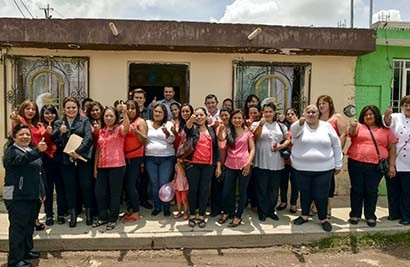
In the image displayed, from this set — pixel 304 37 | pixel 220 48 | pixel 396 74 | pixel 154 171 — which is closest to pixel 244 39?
pixel 220 48

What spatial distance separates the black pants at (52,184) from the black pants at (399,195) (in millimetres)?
4390

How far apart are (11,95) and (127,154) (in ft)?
8.44

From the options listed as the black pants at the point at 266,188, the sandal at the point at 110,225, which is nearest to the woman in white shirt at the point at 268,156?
the black pants at the point at 266,188

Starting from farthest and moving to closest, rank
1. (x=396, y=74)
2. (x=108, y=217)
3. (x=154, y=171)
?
(x=396, y=74) → (x=154, y=171) → (x=108, y=217)

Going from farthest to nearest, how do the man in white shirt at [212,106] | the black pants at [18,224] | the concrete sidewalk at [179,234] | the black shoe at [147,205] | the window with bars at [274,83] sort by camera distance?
the window with bars at [274,83] < the black shoe at [147,205] < the man in white shirt at [212,106] < the concrete sidewalk at [179,234] < the black pants at [18,224]

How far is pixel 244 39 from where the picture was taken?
588cm

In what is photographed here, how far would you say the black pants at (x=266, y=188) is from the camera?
16.5 feet

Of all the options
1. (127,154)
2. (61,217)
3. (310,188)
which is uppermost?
(127,154)

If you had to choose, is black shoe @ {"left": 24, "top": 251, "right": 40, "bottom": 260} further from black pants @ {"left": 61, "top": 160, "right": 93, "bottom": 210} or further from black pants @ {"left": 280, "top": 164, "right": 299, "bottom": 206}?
black pants @ {"left": 280, "top": 164, "right": 299, "bottom": 206}

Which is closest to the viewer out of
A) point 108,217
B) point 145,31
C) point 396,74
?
point 108,217

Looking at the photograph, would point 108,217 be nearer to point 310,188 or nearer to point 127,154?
point 127,154

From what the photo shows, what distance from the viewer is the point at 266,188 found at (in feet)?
16.5

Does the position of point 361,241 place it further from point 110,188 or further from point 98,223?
point 98,223

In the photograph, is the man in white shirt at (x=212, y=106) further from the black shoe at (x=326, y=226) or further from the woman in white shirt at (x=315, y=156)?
the black shoe at (x=326, y=226)
